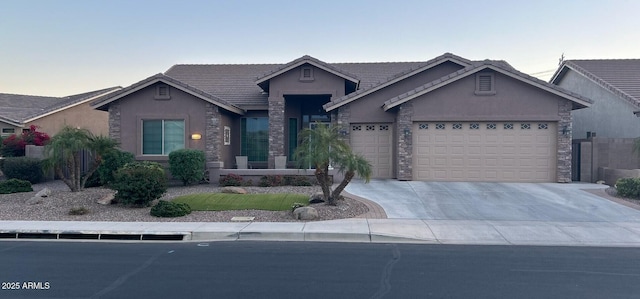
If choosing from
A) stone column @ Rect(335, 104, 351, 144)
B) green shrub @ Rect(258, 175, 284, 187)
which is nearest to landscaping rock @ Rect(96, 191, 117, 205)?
green shrub @ Rect(258, 175, 284, 187)

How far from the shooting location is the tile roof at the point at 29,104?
2880 centimetres

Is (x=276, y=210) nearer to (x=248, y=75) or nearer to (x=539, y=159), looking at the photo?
(x=539, y=159)

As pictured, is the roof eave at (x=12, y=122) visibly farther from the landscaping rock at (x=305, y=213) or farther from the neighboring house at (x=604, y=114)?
the neighboring house at (x=604, y=114)

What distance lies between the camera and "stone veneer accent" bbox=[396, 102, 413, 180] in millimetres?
18469

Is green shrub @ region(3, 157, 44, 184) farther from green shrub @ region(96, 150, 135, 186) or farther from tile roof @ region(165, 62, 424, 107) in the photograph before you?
tile roof @ region(165, 62, 424, 107)

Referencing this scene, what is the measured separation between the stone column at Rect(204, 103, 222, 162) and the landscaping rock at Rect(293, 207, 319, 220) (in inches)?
333

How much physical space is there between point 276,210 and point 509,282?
726cm

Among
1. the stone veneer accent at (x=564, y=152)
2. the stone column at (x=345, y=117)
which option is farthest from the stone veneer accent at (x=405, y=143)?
the stone veneer accent at (x=564, y=152)

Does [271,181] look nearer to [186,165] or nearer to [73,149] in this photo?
[186,165]

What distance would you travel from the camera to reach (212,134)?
63.8 ft

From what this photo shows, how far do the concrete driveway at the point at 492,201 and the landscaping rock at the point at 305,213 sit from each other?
203 cm

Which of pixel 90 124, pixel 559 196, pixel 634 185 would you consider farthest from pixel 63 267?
pixel 90 124

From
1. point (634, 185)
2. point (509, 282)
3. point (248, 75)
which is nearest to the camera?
point (509, 282)

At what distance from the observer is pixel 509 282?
6.78 m
